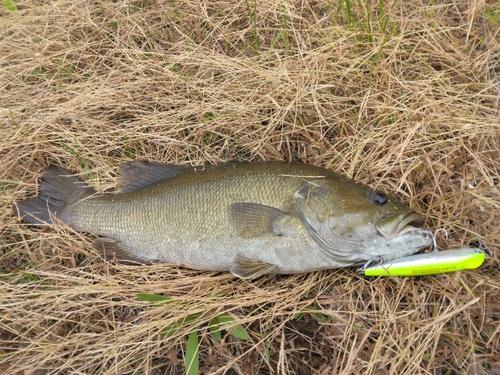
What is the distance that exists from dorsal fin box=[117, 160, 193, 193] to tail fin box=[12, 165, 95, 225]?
0.35 metres

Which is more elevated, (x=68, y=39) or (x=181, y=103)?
(x=68, y=39)

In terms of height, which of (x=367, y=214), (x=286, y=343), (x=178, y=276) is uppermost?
(x=367, y=214)

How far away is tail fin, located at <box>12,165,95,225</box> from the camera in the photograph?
3.21 meters

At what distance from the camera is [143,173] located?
10.2 ft

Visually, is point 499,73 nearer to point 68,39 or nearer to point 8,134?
point 68,39

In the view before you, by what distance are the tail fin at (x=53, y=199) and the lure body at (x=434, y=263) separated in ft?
7.84

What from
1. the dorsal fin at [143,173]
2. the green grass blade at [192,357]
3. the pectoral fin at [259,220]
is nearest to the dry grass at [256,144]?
the green grass blade at [192,357]

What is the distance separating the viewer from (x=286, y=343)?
2.68m

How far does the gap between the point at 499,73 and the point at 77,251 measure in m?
3.68

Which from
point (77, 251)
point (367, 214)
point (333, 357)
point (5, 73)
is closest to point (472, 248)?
point (367, 214)

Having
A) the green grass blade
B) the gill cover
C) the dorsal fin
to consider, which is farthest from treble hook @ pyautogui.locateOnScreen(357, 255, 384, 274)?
the dorsal fin

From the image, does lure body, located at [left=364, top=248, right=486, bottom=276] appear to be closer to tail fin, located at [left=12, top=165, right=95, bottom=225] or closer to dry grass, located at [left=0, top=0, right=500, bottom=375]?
dry grass, located at [left=0, top=0, right=500, bottom=375]

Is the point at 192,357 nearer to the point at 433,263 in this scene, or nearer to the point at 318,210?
the point at 318,210

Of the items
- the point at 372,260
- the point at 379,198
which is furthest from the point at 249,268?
the point at 379,198
